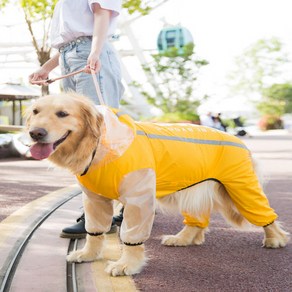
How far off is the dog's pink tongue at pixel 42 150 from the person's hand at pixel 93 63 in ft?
3.25

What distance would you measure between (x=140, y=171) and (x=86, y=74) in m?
1.18

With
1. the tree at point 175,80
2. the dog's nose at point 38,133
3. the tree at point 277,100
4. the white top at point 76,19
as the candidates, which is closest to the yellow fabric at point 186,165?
the dog's nose at point 38,133

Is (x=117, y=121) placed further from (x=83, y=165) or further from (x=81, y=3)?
(x=81, y=3)

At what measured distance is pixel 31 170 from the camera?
30.7ft

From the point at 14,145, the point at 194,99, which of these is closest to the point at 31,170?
the point at 14,145

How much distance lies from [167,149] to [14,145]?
9.67 meters

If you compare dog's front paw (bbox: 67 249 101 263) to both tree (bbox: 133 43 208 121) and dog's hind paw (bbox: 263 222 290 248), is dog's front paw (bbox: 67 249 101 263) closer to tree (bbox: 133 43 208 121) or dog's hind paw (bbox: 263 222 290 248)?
dog's hind paw (bbox: 263 222 290 248)

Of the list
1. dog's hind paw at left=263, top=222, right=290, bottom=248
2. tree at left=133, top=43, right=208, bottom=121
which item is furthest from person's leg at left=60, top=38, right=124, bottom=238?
tree at left=133, top=43, right=208, bottom=121

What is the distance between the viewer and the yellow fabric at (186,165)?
3.01 metres

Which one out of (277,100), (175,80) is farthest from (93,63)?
(277,100)

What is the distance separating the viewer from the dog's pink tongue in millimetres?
2789

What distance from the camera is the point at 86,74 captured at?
153 inches

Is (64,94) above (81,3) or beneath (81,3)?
beneath

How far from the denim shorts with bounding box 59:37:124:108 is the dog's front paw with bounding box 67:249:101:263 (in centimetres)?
119
